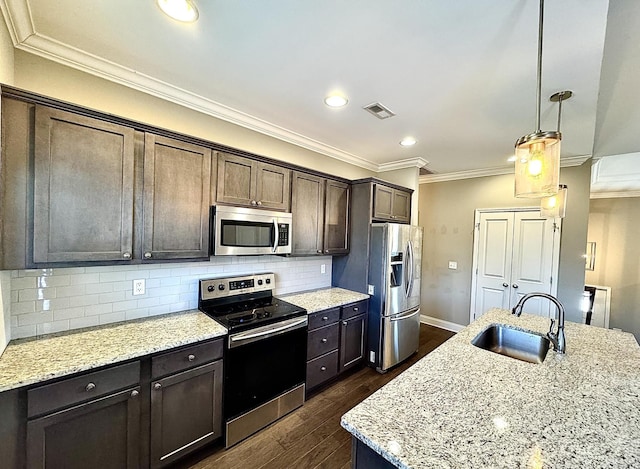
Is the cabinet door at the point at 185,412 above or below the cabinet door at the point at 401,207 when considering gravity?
below

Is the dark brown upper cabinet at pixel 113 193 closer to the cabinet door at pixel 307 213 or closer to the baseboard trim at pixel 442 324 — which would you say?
the cabinet door at pixel 307 213

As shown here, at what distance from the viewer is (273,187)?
2.65m

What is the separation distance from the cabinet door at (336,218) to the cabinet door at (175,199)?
1441 millimetres

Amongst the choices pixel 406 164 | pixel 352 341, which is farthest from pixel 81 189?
pixel 406 164

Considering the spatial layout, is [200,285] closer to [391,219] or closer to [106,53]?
[106,53]

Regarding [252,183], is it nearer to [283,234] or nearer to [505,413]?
[283,234]

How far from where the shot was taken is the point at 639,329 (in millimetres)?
5078

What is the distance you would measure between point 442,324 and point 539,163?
4.13 m

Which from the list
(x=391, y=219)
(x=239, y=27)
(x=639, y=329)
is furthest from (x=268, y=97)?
(x=639, y=329)

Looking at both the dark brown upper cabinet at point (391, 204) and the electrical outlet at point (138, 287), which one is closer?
the electrical outlet at point (138, 287)

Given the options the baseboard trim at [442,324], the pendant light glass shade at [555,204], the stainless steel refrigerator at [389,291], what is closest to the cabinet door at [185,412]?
the stainless steel refrigerator at [389,291]

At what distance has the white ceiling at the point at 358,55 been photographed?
139 centimetres

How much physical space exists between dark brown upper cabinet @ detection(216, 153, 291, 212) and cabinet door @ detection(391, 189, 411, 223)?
1.62 metres

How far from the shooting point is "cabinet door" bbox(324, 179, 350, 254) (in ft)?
10.6
